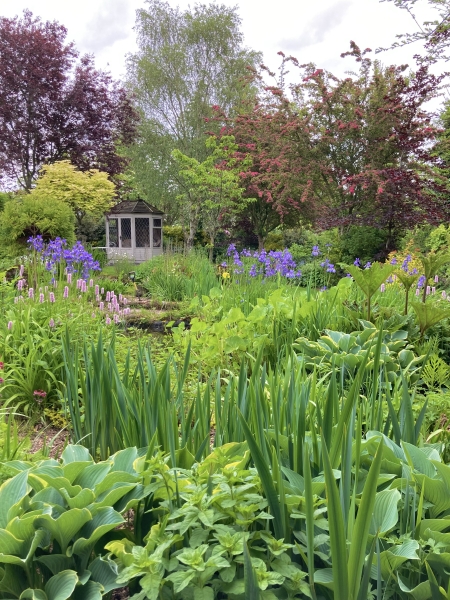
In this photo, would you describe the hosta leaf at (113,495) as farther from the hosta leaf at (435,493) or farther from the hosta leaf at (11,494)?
the hosta leaf at (435,493)

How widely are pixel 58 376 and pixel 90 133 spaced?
514 inches

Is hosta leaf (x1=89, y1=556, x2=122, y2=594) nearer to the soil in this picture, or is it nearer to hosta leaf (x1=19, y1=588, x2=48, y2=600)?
hosta leaf (x1=19, y1=588, x2=48, y2=600)

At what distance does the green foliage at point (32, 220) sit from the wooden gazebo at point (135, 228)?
4790mm

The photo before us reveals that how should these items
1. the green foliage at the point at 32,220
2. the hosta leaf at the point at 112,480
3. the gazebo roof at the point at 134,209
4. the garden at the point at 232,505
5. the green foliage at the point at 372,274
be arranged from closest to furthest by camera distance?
1. the garden at the point at 232,505
2. the hosta leaf at the point at 112,480
3. the green foliage at the point at 372,274
4. the green foliage at the point at 32,220
5. the gazebo roof at the point at 134,209

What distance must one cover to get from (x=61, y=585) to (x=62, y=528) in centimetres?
9

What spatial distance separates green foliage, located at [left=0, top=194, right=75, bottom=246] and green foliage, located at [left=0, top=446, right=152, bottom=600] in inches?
312

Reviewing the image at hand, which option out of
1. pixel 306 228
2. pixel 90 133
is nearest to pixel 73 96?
pixel 90 133

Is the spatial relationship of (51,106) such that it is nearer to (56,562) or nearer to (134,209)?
(134,209)

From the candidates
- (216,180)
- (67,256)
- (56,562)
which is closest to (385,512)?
(56,562)

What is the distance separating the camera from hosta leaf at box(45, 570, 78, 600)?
2.45 feet

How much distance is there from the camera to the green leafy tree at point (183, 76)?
1581 cm

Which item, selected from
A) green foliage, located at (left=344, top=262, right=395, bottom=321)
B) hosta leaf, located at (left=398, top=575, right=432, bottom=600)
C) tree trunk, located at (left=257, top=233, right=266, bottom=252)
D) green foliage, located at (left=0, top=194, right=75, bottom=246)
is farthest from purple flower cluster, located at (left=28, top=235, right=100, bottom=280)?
tree trunk, located at (left=257, top=233, right=266, bottom=252)

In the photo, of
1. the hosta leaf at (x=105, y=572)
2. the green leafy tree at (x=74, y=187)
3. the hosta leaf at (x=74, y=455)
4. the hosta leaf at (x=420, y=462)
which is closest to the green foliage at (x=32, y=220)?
the green leafy tree at (x=74, y=187)

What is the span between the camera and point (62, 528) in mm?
821
